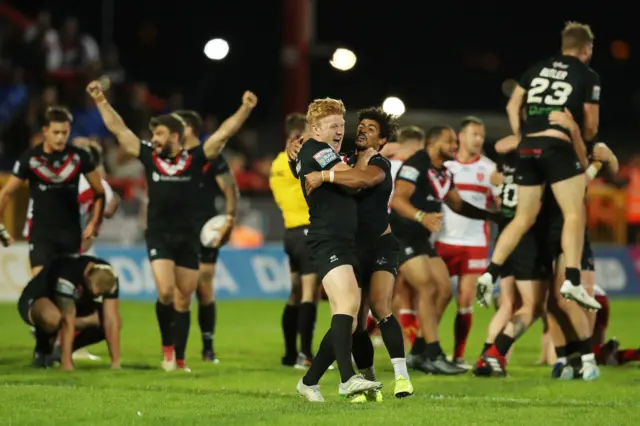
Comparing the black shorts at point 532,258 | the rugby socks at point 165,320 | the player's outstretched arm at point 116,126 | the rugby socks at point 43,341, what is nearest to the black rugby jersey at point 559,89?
the black shorts at point 532,258

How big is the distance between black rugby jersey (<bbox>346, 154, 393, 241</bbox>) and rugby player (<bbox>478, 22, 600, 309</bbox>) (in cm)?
191

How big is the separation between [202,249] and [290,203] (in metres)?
1.26

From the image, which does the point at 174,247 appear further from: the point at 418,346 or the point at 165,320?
the point at 418,346

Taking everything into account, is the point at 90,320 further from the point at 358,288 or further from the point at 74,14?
the point at 74,14

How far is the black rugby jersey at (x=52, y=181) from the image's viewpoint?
13312mm

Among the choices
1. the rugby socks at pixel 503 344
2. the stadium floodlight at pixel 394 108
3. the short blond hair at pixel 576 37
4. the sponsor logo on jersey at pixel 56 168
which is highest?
the short blond hair at pixel 576 37

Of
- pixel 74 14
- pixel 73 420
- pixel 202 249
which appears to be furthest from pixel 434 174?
pixel 74 14

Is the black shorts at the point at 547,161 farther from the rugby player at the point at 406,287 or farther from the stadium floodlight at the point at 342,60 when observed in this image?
the stadium floodlight at the point at 342,60

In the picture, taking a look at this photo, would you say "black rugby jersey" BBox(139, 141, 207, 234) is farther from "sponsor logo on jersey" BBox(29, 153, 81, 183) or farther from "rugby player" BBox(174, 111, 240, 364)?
"sponsor logo on jersey" BBox(29, 153, 81, 183)

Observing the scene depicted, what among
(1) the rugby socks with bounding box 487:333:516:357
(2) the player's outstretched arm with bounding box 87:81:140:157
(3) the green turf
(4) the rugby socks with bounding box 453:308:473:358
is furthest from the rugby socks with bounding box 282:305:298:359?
(2) the player's outstretched arm with bounding box 87:81:140:157

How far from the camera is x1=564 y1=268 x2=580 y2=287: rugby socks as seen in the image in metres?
11.4

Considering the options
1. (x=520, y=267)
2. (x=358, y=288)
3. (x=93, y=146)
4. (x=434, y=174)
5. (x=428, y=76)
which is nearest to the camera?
(x=358, y=288)

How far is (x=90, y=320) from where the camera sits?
13.2m

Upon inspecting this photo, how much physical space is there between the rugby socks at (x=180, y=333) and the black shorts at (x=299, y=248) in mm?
1202
